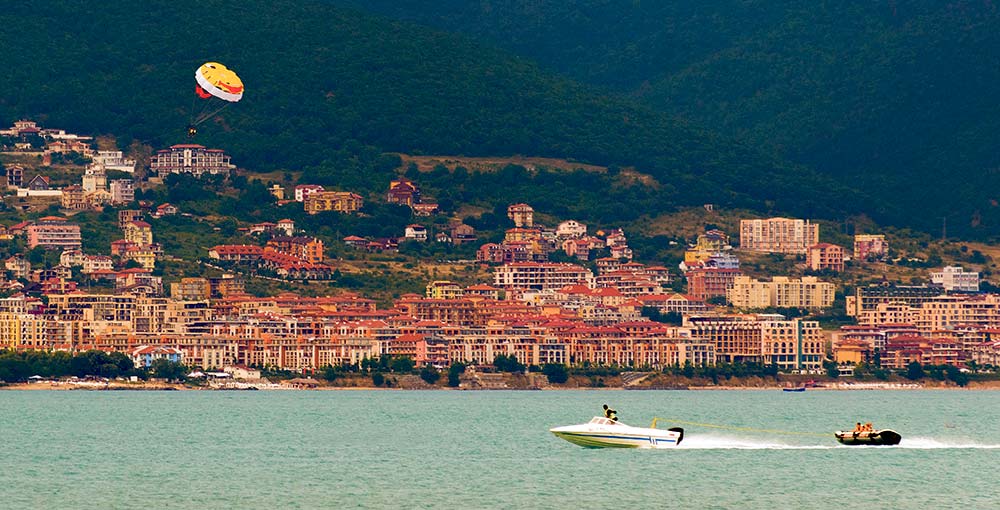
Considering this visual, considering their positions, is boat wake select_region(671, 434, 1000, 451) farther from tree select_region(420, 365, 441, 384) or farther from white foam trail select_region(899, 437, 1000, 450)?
tree select_region(420, 365, 441, 384)

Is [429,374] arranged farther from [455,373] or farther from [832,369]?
[832,369]

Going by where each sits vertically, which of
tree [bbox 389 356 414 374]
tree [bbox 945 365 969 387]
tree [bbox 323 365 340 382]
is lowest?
tree [bbox 945 365 969 387]

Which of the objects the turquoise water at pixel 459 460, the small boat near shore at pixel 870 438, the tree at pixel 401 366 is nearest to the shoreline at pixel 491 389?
the tree at pixel 401 366

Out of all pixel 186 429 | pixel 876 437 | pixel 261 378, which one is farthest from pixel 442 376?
pixel 876 437

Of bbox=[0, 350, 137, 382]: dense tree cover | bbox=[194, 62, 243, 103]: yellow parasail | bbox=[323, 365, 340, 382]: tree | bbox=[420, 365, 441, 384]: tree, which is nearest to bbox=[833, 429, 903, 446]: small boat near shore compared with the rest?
bbox=[194, 62, 243, 103]: yellow parasail

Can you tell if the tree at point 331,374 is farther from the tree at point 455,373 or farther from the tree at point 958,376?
the tree at point 958,376

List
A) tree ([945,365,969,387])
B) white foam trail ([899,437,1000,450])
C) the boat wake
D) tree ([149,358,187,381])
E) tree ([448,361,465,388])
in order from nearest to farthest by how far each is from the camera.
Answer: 1. the boat wake
2. white foam trail ([899,437,1000,450])
3. tree ([149,358,187,381])
4. tree ([448,361,465,388])
5. tree ([945,365,969,387])
